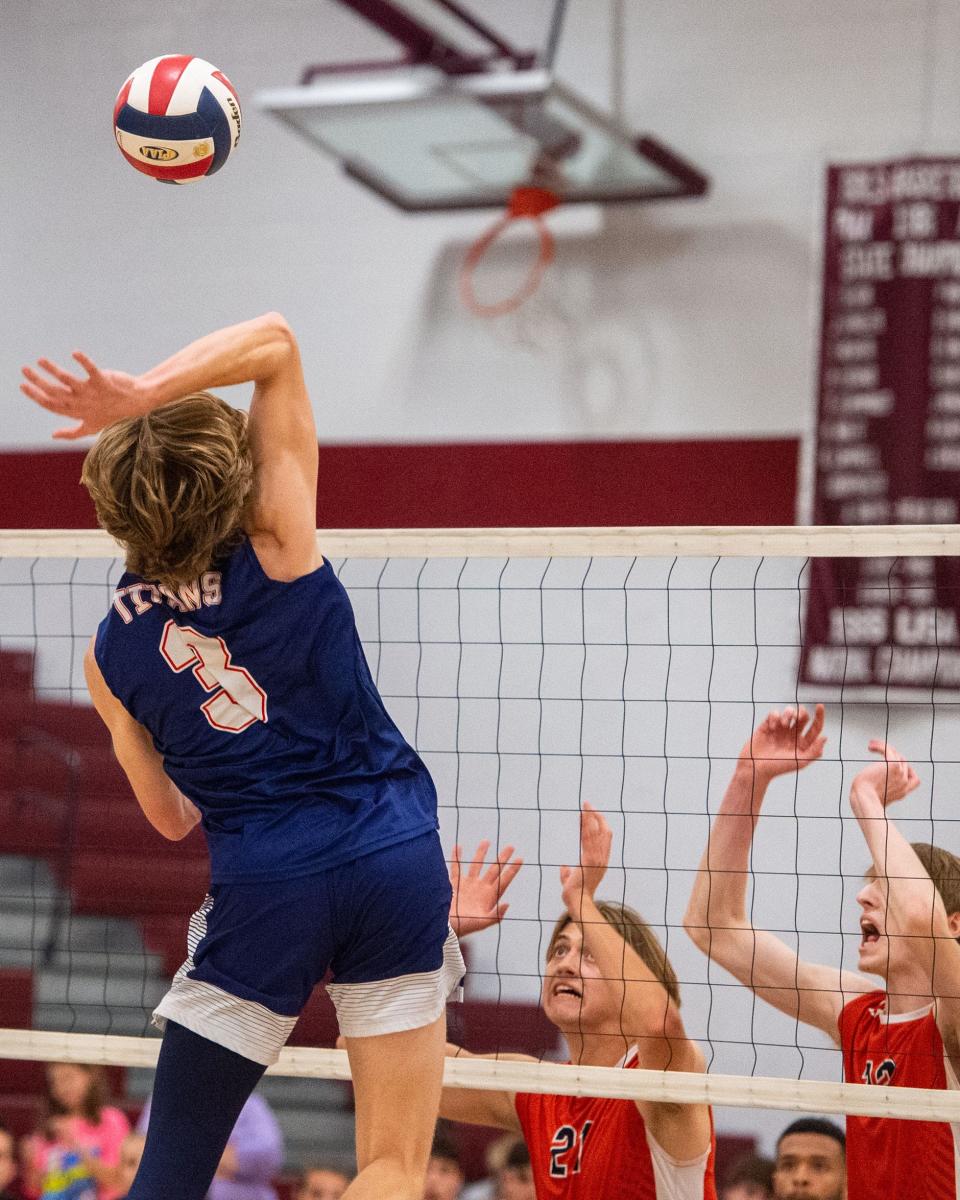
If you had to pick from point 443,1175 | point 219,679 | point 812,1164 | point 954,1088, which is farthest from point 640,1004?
point 443,1175

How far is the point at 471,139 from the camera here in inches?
256

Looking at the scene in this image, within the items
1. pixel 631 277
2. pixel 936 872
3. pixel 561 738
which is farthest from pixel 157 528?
pixel 631 277

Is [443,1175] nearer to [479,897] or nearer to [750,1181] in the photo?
[750,1181]

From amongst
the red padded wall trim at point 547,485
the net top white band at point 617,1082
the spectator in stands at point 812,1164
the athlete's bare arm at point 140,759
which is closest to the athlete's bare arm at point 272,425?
the athlete's bare arm at point 140,759

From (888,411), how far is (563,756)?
2.16 m

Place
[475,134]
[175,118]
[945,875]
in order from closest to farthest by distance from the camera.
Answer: [175,118], [945,875], [475,134]

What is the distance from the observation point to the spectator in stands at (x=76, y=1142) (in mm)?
5355

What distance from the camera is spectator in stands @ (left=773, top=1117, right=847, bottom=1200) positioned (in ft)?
14.4

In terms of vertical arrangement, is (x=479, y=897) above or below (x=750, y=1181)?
above

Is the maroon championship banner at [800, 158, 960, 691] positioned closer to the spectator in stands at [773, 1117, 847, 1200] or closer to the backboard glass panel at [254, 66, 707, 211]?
the backboard glass panel at [254, 66, 707, 211]

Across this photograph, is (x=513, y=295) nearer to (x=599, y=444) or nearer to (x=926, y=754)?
(x=599, y=444)

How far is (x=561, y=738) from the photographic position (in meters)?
6.89

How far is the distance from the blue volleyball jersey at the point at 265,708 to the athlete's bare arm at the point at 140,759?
5.8 inches

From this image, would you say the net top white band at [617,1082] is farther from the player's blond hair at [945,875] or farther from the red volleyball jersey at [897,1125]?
the player's blond hair at [945,875]
